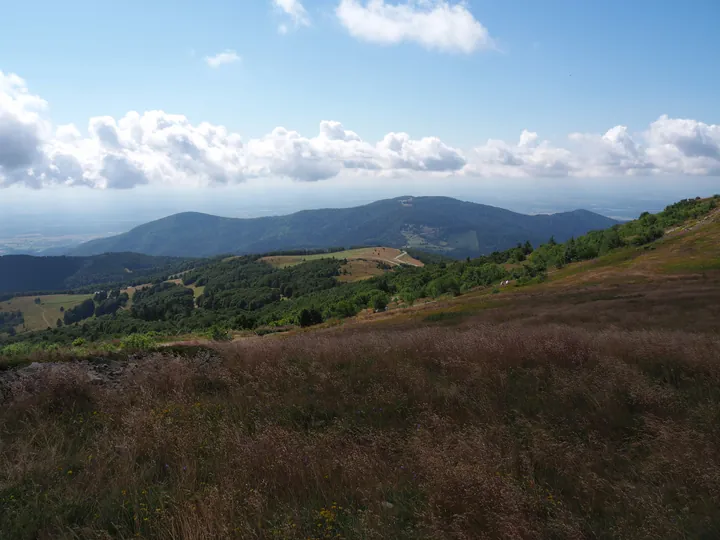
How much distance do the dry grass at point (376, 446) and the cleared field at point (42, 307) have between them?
598ft

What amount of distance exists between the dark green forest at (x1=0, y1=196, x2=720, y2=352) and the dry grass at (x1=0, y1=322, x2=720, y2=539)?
29.8 meters

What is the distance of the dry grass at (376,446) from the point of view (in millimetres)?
3180

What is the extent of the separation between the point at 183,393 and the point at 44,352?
4.67 m

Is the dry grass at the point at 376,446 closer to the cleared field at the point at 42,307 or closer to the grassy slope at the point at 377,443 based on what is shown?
the grassy slope at the point at 377,443

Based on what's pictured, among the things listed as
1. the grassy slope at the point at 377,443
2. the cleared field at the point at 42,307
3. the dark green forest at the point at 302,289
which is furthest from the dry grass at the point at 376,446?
the cleared field at the point at 42,307

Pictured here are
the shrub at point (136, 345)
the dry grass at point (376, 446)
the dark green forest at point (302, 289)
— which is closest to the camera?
the dry grass at point (376, 446)

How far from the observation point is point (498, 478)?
3465mm

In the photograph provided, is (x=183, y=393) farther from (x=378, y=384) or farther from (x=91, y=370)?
(x=378, y=384)

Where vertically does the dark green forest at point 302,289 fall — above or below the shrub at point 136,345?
below

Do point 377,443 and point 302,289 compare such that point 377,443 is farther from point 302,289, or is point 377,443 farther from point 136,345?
point 302,289

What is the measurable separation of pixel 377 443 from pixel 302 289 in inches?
5051

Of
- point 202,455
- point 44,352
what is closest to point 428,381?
point 202,455

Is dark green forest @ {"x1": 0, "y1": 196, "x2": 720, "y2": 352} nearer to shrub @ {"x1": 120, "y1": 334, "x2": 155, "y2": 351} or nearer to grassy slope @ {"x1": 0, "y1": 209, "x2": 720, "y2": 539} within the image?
shrub @ {"x1": 120, "y1": 334, "x2": 155, "y2": 351}

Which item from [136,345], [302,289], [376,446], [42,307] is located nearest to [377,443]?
[376,446]
